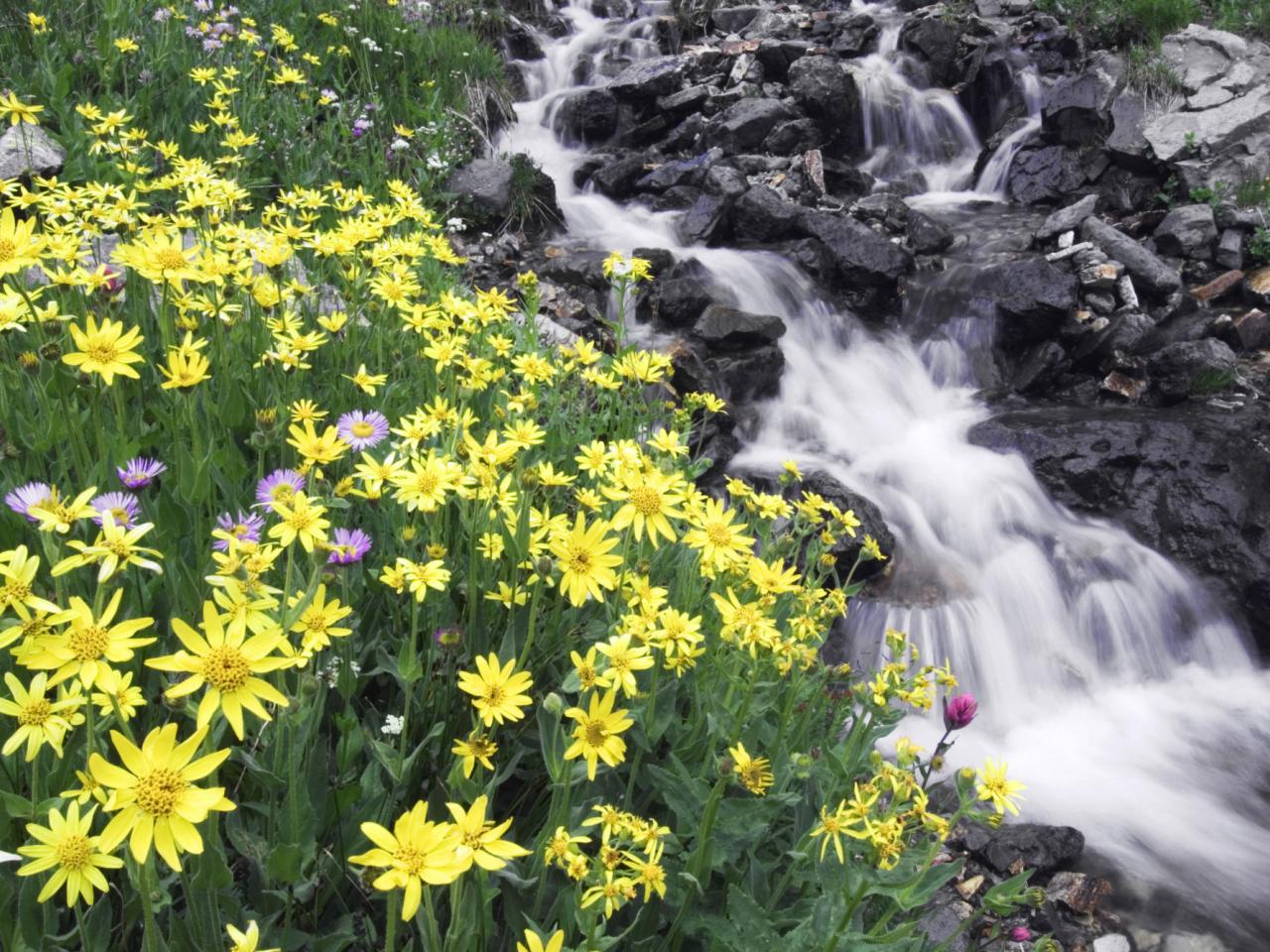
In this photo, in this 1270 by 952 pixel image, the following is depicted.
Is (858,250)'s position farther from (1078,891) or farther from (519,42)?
(519,42)

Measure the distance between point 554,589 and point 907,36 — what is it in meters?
13.7

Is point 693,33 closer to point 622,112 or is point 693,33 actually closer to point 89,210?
point 622,112

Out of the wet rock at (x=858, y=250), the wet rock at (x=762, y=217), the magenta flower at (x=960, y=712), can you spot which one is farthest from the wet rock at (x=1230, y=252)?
the magenta flower at (x=960, y=712)

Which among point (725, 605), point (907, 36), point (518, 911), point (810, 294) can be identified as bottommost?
point (810, 294)

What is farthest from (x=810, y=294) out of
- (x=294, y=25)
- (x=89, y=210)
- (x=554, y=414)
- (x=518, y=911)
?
(x=518, y=911)

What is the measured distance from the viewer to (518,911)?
1576 mm

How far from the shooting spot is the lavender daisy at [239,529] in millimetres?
1605

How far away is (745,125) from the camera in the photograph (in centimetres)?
1104

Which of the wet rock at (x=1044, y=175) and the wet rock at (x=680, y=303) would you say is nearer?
the wet rock at (x=680, y=303)

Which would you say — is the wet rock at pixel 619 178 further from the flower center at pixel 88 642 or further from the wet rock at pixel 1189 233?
the flower center at pixel 88 642

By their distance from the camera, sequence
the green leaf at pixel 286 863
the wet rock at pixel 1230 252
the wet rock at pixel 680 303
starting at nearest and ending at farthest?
the green leaf at pixel 286 863 < the wet rock at pixel 680 303 < the wet rock at pixel 1230 252

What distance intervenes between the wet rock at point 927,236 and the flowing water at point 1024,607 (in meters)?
0.37

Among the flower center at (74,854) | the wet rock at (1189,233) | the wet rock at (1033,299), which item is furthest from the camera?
the wet rock at (1189,233)

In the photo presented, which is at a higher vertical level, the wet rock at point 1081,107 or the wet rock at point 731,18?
the wet rock at point 1081,107
